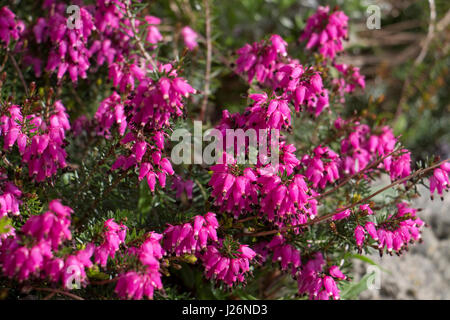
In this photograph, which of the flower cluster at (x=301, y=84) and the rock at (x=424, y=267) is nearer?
the flower cluster at (x=301, y=84)

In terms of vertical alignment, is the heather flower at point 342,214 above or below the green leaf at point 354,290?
above

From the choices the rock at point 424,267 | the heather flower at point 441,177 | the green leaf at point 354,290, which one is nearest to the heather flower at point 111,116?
the heather flower at point 441,177

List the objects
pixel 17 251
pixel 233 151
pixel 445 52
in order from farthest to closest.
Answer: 1. pixel 445 52
2. pixel 233 151
3. pixel 17 251

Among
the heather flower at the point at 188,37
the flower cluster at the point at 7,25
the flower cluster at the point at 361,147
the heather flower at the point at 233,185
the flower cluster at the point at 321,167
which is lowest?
the heather flower at the point at 233,185

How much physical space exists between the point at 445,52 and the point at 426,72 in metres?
0.27

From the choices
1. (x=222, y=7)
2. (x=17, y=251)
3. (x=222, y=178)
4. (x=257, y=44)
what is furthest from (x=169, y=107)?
(x=222, y=7)

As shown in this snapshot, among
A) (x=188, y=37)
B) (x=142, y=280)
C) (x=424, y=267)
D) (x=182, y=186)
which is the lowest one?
(x=142, y=280)

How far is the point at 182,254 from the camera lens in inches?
74.4

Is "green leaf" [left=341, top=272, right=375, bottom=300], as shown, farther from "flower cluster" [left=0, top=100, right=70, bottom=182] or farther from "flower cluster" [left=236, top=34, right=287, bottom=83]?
"flower cluster" [left=0, top=100, right=70, bottom=182]

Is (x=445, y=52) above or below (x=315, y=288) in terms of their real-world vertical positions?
above

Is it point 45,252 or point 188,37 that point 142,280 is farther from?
point 188,37

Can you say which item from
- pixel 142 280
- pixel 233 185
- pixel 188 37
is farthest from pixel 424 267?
pixel 142 280

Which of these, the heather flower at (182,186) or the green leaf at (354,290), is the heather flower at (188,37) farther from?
the green leaf at (354,290)
